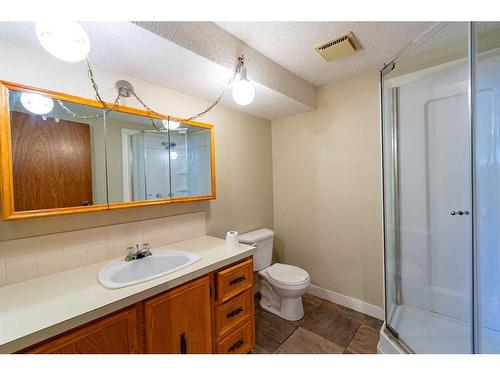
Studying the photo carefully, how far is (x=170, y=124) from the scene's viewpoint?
153 cm

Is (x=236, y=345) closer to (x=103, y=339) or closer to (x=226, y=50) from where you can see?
(x=103, y=339)

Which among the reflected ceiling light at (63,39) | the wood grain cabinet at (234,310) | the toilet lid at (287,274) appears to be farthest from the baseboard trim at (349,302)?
the reflected ceiling light at (63,39)

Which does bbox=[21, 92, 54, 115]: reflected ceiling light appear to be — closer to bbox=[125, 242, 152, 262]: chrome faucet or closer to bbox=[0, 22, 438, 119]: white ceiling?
bbox=[0, 22, 438, 119]: white ceiling

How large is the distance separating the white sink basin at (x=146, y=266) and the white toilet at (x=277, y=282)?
0.68 meters

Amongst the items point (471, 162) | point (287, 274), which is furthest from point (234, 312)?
point (471, 162)

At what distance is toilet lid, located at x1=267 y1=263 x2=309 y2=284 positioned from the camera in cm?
176

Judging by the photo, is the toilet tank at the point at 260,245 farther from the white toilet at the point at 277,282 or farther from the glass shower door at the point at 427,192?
the glass shower door at the point at 427,192

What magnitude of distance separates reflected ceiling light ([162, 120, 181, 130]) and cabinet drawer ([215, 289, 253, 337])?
4.23 ft

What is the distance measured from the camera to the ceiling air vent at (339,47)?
4.45 feet

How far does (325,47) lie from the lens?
143cm

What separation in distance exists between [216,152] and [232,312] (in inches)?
50.4

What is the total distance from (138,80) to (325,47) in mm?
1322

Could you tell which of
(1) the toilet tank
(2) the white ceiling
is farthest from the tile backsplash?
(2) the white ceiling
